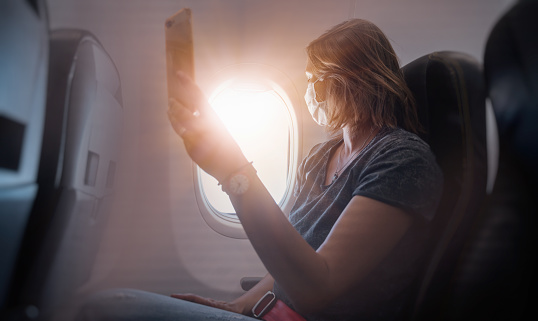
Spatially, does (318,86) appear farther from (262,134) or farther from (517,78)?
(262,134)

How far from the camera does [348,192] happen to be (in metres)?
0.87

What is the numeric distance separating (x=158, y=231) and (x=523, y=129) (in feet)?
4.26

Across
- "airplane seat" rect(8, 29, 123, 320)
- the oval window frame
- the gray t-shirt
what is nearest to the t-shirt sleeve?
the gray t-shirt

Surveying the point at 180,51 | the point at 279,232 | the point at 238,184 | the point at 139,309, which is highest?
the point at 180,51

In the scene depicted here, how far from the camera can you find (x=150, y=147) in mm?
1405

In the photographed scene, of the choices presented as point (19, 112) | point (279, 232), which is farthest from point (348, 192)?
point (19, 112)

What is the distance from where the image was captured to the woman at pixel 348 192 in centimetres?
67

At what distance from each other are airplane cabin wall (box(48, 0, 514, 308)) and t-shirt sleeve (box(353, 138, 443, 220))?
2.53 ft

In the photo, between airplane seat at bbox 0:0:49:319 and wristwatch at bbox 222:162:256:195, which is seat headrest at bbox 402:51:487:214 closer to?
wristwatch at bbox 222:162:256:195

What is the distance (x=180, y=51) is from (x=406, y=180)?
0.55 metres

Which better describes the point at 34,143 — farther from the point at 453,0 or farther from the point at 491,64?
the point at 453,0

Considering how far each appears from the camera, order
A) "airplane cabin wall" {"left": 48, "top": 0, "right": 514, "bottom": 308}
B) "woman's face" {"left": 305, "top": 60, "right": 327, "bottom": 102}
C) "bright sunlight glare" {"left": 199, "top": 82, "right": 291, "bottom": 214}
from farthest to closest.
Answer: "bright sunlight glare" {"left": 199, "top": 82, "right": 291, "bottom": 214} → "airplane cabin wall" {"left": 48, "top": 0, "right": 514, "bottom": 308} → "woman's face" {"left": 305, "top": 60, "right": 327, "bottom": 102}

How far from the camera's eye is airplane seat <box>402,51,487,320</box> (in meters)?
0.71

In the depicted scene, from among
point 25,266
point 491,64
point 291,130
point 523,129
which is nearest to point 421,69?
point 491,64
